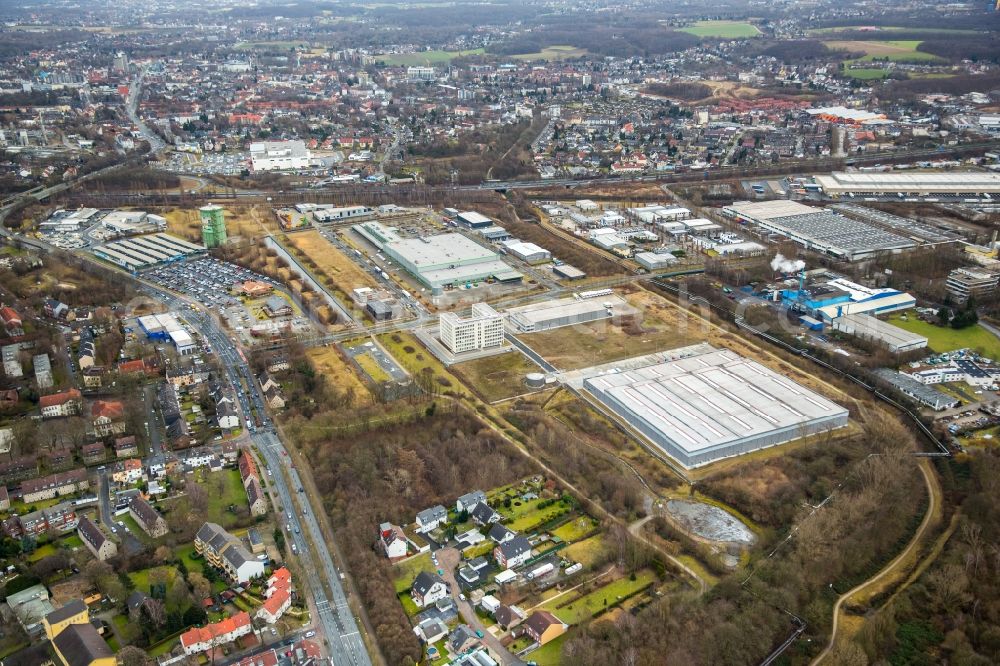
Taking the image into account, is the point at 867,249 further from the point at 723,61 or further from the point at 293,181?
the point at 723,61

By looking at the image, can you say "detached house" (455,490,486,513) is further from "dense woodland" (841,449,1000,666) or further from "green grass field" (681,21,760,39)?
"green grass field" (681,21,760,39)

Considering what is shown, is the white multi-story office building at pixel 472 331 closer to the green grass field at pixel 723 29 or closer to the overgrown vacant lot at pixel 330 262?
the overgrown vacant lot at pixel 330 262

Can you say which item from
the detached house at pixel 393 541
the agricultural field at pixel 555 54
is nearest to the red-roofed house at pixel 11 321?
the detached house at pixel 393 541

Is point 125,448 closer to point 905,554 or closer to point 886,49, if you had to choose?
point 905,554

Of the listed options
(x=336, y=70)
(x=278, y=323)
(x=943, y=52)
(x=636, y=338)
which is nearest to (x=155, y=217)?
(x=278, y=323)

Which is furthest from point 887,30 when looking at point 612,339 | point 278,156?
point 612,339

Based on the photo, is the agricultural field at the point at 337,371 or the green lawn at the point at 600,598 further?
the agricultural field at the point at 337,371
